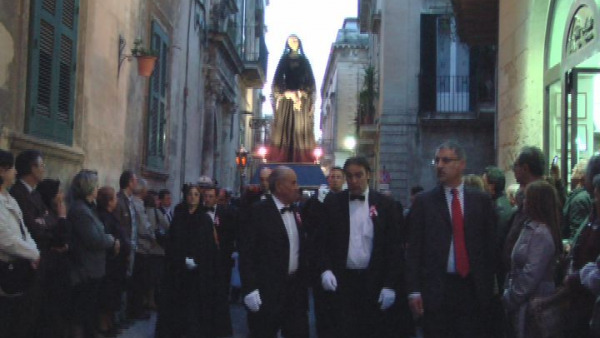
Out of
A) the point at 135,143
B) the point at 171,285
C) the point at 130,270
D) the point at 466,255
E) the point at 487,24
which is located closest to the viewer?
the point at 466,255

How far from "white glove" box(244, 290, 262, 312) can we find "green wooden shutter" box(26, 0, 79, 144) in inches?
150

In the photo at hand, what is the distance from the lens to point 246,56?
107ft

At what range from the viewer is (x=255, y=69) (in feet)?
104

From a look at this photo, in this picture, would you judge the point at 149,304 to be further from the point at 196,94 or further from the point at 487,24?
the point at 196,94

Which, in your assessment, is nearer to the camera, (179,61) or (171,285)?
(171,285)

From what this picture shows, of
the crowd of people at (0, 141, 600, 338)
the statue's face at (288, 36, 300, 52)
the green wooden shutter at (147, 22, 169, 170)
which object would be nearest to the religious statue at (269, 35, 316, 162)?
the statue's face at (288, 36, 300, 52)

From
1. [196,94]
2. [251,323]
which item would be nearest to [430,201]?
[251,323]

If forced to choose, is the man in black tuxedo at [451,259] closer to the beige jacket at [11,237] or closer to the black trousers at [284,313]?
the black trousers at [284,313]

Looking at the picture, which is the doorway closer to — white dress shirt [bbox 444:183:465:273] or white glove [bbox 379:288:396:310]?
white dress shirt [bbox 444:183:465:273]

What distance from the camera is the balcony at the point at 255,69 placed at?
103ft

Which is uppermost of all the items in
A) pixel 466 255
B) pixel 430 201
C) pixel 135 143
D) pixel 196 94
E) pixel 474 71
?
pixel 474 71

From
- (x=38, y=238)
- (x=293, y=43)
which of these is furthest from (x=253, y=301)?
(x=293, y=43)

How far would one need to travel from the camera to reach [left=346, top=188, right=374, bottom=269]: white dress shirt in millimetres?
5863

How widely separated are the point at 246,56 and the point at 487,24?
1856 cm
